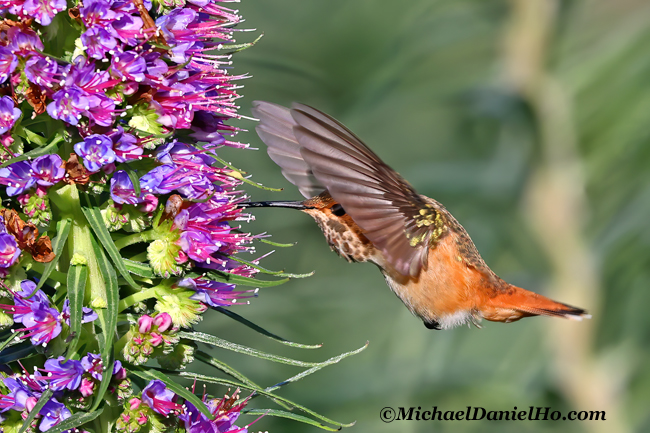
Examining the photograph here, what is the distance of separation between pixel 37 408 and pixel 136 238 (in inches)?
19.2

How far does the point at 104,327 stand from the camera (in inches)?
65.4

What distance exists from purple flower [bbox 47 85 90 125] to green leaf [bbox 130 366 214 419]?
0.66m

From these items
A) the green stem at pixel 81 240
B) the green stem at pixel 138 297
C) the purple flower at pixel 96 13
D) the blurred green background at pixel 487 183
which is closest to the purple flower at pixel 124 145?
the green stem at pixel 81 240

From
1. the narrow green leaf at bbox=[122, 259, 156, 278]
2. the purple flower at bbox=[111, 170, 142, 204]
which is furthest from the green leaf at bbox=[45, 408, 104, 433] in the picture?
the purple flower at bbox=[111, 170, 142, 204]

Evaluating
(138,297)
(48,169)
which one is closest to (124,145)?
(48,169)

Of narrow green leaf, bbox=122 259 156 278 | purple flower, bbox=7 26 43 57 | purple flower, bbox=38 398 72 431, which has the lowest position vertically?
purple flower, bbox=38 398 72 431

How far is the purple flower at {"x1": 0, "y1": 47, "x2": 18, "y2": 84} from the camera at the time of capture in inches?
64.1

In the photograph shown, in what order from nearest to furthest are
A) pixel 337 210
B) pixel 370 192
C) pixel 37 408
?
1. pixel 37 408
2. pixel 370 192
3. pixel 337 210

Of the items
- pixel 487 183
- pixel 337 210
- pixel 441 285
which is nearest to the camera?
pixel 337 210

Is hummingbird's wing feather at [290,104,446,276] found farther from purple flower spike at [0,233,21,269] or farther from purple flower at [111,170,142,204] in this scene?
purple flower spike at [0,233,21,269]

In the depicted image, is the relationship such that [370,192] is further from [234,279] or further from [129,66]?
[129,66]

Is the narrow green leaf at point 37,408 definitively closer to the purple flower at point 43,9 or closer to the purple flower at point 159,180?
the purple flower at point 159,180

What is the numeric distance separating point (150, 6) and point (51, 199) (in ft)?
1.79

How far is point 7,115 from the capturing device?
163 cm
